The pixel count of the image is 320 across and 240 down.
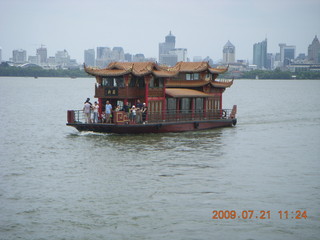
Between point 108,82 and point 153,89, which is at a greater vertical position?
point 108,82

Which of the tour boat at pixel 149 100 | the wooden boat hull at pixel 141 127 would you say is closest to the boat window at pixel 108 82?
the tour boat at pixel 149 100

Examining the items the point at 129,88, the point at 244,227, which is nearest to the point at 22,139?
the point at 129,88

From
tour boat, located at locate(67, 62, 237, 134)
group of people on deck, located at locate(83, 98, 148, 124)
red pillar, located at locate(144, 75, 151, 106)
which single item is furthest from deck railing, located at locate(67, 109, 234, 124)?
red pillar, located at locate(144, 75, 151, 106)

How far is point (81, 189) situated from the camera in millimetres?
25781

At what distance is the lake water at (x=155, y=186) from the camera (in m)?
20.6

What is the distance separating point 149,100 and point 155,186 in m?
18.0

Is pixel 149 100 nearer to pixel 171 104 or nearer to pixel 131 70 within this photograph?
pixel 131 70

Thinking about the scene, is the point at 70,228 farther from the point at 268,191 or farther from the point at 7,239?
the point at 268,191

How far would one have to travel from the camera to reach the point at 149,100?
43750 millimetres

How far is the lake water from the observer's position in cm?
2059

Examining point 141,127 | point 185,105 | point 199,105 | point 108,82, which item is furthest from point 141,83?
point 199,105

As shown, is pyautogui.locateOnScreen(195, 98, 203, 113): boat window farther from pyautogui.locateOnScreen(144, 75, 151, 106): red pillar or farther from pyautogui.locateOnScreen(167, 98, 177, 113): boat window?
pyautogui.locateOnScreen(144, 75, 151, 106): red pillar
